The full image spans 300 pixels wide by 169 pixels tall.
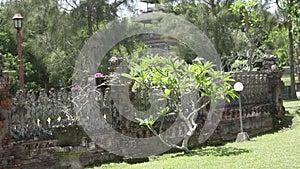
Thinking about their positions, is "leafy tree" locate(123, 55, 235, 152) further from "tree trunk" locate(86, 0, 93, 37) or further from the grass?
"tree trunk" locate(86, 0, 93, 37)

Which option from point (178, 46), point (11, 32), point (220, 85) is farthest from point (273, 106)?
point (11, 32)

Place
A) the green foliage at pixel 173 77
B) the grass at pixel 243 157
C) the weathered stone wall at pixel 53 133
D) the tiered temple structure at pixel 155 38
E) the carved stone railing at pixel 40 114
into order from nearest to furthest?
the grass at pixel 243 157 → the weathered stone wall at pixel 53 133 → the carved stone railing at pixel 40 114 → the green foliage at pixel 173 77 → the tiered temple structure at pixel 155 38

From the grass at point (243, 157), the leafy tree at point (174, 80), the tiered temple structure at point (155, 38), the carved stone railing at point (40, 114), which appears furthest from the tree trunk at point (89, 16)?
the carved stone railing at point (40, 114)

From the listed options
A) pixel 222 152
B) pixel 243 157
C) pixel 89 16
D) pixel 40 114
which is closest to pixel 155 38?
pixel 89 16

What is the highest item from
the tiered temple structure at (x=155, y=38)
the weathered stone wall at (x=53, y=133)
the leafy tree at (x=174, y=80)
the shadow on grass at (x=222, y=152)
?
the tiered temple structure at (x=155, y=38)

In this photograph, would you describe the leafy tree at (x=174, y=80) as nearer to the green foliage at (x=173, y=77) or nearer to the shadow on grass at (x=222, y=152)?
the green foliage at (x=173, y=77)

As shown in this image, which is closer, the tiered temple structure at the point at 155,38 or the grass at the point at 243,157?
the grass at the point at 243,157

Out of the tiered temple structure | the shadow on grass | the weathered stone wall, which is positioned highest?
the tiered temple structure

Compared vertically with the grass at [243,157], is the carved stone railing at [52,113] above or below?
above

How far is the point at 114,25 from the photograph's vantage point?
20141mm

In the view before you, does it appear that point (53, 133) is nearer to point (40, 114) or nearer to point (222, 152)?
point (40, 114)

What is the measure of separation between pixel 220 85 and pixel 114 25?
10687 mm

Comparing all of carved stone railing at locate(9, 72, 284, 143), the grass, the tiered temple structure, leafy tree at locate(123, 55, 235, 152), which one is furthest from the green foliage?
the tiered temple structure

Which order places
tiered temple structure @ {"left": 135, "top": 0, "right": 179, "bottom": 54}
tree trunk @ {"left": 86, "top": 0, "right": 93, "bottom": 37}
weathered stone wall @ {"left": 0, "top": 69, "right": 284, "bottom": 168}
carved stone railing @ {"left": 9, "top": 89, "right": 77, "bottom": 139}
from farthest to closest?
tiered temple structure @ {"left": 135, "top": 0, "right": 179, "bottom": 54}
tree trunk @ {"left": 86, "top": 0, "right": 93, "bottom": 37}
carved stone railing @ {"left": 9, "top": 89, "right": 77, "bottom": 139}
weathered stone wall @ {"left": 0, "top": 69, "right": 284, "bottom": 168}
